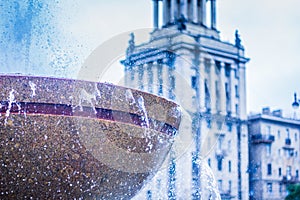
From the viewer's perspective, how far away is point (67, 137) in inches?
118

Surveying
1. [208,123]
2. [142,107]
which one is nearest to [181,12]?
[208,123]

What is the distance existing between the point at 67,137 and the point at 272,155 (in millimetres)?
36366

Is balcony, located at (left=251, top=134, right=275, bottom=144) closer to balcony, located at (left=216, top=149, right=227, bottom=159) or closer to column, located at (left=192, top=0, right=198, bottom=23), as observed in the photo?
balcony, located at (left=216, top=149, right=227, bottom=159)

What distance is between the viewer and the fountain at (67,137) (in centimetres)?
296

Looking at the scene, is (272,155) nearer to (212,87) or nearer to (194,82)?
(212,87)

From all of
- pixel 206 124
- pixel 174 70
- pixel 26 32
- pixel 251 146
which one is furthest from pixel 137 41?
pixel 26 32

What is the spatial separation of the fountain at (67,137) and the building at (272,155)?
33.1 meters

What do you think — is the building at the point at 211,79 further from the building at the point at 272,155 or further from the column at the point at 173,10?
the building at the point at 272,155

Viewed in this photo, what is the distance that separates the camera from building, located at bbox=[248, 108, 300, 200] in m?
37.1

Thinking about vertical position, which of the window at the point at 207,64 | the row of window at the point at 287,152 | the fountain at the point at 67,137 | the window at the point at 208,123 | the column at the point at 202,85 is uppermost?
the window at the point at 207,64

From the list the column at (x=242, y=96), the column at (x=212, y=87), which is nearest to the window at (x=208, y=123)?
the column at (x=212, y=87)

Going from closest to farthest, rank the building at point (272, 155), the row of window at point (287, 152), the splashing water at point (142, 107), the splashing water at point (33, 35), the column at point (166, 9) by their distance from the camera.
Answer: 1. the splashing water at point (142, 107)
2. the splashing water at point (33, 35)
3. the column at point (166, 9)
4. the building at point (272, 155)
5. the row of window at point (287, 152)

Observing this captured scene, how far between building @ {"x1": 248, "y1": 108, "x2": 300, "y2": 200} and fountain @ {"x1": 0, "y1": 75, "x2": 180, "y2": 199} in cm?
3306

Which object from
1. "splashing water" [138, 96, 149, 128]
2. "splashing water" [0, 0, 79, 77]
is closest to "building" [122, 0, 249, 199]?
"splashing water" [0, 0, 79, 77]
